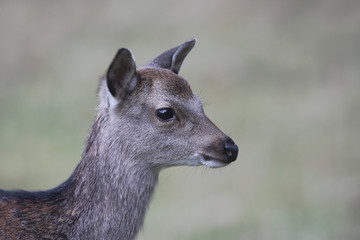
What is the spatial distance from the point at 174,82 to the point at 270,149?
800cm

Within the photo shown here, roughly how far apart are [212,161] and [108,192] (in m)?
0.96

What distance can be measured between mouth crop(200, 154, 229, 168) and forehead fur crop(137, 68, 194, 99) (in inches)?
23.1

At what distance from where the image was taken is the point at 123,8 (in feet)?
73.2

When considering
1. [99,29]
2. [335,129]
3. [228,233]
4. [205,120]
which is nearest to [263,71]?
[335,129]

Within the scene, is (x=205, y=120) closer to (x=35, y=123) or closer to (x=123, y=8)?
(x=35, y=123)

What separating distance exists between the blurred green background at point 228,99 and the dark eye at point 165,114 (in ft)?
12.1

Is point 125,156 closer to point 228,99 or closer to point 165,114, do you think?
point 165,114

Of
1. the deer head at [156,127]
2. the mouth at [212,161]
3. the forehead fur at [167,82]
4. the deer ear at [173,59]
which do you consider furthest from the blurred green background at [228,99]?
the mouth at [212,161]

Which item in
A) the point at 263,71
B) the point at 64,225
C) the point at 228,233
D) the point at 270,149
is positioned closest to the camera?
the point at 64,225

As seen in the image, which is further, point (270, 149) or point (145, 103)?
point (270, 149)

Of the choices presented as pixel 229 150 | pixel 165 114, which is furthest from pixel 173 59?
pixel 229 150

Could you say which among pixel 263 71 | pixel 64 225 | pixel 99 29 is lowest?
pixel 64 225

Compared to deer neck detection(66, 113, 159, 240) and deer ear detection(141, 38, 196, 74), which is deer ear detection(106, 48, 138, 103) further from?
deer ear detection(141, 38, 196, 74)

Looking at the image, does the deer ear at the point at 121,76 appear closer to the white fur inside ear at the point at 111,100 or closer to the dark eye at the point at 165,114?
the white fur inside ear at the point at 111,100
